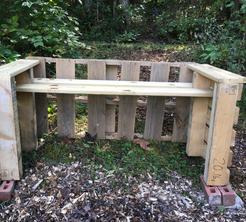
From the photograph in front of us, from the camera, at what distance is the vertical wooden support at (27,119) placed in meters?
2.52

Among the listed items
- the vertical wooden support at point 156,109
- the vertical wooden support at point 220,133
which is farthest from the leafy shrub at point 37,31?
the vertical wooden support at point 220,133

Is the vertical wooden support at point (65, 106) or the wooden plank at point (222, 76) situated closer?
the wooden plank at point (222, 76)

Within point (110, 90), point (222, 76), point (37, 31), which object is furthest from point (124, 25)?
point (222, 76)

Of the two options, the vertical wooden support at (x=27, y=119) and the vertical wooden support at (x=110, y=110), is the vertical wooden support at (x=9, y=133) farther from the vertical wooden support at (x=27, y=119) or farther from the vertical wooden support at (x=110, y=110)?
the vertical wooden support at (x=110, y=110)

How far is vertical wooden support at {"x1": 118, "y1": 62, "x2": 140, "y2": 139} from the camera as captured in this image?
2636mm

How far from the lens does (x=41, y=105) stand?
2.78 metres

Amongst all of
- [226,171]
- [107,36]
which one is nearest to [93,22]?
[107,36]

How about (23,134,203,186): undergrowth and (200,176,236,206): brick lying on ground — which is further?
(23,134,203,186): undergrowth

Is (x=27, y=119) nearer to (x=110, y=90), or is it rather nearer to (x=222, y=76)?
(x=110, y=90)

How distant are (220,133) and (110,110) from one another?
1140mm

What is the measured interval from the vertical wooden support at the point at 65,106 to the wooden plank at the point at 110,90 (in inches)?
13.4

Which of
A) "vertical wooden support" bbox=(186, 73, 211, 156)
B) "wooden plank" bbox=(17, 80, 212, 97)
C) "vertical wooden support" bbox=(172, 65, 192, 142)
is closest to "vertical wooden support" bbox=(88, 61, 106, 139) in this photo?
"wooden plank" bbox=(17, 80, 212, 97)

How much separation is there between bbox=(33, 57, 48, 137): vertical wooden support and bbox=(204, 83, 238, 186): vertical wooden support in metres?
1.53

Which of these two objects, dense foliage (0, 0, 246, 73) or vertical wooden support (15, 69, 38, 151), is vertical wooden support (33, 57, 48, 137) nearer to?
vertical wooden support (15, 69, 38, 151)
